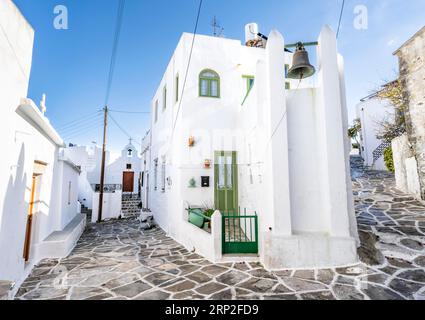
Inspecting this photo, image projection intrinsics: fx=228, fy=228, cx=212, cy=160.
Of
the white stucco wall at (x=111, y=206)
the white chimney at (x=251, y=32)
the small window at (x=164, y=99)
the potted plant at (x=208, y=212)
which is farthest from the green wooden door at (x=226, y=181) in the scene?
the white stucco wall at (x=111, y=206)

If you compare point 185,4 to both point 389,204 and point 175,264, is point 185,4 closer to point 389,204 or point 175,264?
point 175,264

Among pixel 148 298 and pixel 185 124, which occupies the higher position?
pixel 185 124

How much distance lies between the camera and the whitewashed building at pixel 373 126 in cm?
1602

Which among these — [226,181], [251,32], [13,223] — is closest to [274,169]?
[226,181]

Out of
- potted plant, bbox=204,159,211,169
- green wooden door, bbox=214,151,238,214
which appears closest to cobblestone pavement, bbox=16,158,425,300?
green wooden door, bbox=214,151,238,214

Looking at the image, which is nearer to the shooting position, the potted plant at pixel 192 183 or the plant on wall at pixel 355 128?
the potted plant at pixel 192 183

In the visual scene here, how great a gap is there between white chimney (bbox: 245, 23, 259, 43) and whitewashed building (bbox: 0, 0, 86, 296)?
9.15 meters

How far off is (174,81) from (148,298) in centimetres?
832

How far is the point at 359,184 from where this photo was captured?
1166cm

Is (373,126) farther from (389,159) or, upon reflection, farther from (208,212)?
(208,212)

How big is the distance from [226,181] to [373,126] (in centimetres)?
1500

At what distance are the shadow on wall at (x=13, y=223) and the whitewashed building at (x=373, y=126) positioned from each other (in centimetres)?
1886

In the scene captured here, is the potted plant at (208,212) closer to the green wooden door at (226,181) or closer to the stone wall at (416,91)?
the green wooden door at (226,181)

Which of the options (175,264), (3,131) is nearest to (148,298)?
(175,264)
